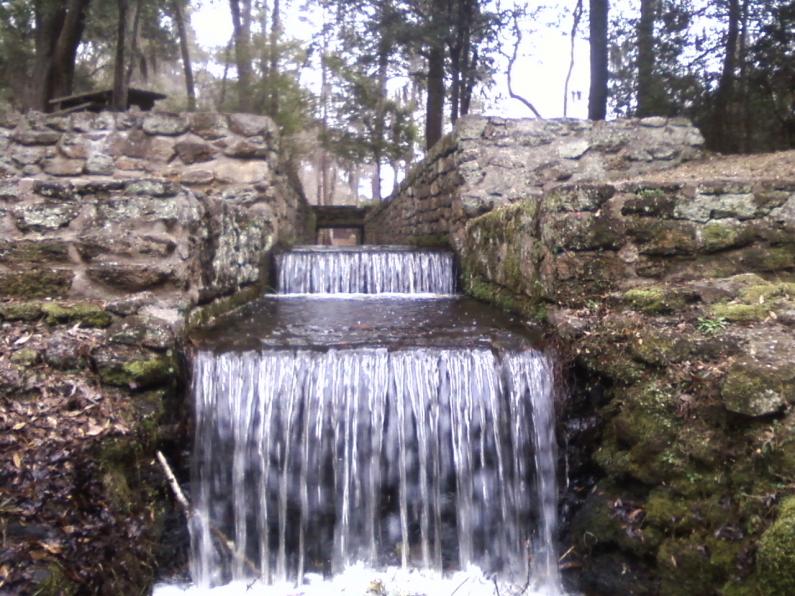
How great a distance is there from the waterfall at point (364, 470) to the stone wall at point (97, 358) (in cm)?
29

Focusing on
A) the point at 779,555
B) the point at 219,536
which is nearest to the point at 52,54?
the point at 219,536

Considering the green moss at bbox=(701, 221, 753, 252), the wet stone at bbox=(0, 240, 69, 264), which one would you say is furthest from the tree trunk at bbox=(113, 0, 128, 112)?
the green moss at bbox=(701, 221, 753, 252)

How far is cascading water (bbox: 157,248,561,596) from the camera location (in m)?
3.54

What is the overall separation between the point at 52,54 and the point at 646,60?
10235 millimetres

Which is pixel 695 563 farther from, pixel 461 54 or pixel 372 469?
pixel 461 54

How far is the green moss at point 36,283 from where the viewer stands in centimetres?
382

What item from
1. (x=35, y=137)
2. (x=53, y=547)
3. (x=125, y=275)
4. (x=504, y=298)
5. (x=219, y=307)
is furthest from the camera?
(x=35, y=137)

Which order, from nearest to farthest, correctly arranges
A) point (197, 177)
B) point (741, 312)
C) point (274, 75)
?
point (741, 312) < point (197, 177) < point (274, 75)

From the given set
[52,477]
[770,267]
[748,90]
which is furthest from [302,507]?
[748,90]

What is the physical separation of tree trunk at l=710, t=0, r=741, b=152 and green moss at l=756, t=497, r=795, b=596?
8.89 m

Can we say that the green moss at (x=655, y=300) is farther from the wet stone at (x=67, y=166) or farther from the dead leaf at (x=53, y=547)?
the wet stone at (x=67, y=166)

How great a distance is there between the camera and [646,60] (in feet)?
34.4

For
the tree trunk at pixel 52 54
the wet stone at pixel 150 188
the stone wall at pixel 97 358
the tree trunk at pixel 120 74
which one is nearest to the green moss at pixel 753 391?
the stone wall at pixel 97 358

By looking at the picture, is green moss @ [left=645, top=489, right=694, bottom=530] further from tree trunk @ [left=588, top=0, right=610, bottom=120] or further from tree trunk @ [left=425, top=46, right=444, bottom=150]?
tree trunk @ [left=425, top=46, right=444, bottom=150]
